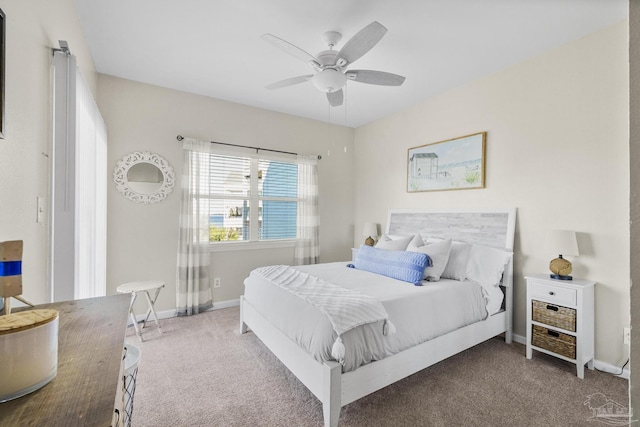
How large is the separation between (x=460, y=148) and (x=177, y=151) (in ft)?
10.6

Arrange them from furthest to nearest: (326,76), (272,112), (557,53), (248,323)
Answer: (272,112) → (248,323) → (557,53) → (326,76)

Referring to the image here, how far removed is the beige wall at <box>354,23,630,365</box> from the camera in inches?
89.0

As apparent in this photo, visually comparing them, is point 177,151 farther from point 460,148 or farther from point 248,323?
point 460,148

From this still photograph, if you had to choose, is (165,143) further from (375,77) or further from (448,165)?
(448,165)

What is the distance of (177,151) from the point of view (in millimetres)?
3527

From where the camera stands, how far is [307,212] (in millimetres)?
4383

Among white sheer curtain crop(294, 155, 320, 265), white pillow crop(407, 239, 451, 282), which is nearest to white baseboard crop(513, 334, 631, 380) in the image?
white pillow crop(407, 239, 451, 282)

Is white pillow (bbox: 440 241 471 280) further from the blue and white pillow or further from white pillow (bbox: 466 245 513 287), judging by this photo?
the blue and white pillow

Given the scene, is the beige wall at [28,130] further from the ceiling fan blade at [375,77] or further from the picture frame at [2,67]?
the ceiling fan blade at [375,77]

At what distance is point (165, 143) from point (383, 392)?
333 centimetres

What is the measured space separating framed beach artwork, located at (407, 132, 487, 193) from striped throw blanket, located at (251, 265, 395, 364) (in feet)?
6.41

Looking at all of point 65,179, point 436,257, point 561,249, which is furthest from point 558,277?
point 65,179

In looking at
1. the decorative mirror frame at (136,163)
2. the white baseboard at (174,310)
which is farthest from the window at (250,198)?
the white baseboard at (174,310)

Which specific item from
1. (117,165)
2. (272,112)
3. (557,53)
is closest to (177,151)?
(117,165)
